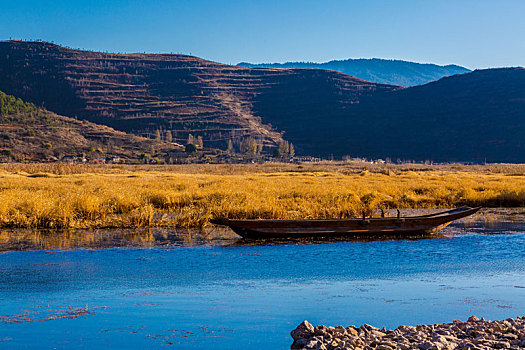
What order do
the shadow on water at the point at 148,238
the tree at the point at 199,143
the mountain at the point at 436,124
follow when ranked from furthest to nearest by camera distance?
the mountain at the point at 436,124 → the tree at the point at 199,143 → the shadow on water at the point at 148,238

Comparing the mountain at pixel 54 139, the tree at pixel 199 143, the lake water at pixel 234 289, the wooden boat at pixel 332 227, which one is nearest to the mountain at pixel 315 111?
the tree at pixel 199 143

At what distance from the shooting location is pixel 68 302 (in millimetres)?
10164

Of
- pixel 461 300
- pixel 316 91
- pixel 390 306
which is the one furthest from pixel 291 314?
pixel 316 91

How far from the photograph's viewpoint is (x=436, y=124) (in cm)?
16838

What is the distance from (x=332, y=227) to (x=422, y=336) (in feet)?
35.9

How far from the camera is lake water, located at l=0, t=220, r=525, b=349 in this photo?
335 inches

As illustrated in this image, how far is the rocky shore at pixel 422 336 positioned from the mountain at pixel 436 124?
14695 centimetres

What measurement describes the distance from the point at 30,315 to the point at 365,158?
14571 cm

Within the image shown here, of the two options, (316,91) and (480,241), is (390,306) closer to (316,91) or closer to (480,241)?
(480,241)

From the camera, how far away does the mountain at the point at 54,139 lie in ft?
336

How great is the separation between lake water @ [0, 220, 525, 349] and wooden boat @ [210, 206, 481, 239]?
54cm

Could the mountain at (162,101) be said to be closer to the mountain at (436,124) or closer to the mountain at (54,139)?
the mountain at (436,124)

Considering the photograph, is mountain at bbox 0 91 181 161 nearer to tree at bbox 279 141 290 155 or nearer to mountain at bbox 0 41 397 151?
mountain at bbox 0 41 397 151

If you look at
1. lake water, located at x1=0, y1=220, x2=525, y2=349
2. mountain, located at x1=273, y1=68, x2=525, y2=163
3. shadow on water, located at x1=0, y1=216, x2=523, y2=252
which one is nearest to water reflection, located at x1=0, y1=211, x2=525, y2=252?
shadow on water, located at x1=0, y1=216, x2=523, y2=252
